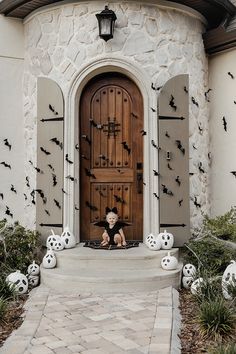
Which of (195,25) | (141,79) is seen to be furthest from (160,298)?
(195,25)

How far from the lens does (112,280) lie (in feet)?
17.3

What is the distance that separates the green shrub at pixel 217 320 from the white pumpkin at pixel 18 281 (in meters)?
2.36

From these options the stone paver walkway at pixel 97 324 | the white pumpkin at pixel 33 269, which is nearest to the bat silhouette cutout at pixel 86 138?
the white pumpkin at pixel 33 269

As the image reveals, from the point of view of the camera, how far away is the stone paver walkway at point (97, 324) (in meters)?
3.67

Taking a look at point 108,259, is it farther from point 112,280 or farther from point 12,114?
point 12,114

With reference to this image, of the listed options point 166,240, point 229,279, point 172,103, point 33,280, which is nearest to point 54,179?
A: point 33,280

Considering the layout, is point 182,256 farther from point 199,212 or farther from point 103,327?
point 103,327

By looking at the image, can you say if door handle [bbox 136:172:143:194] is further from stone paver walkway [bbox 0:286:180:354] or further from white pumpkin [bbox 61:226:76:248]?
stone paver walkway [bbox 0:286:180:354]

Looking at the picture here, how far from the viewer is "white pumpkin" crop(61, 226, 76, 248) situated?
6.05 meters

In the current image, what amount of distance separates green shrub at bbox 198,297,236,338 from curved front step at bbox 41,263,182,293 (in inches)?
51.5

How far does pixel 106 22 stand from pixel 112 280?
357 centimetres

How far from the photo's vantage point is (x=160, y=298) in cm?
501

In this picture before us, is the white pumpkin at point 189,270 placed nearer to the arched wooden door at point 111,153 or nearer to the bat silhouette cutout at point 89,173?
the arched wooden door at point 111,153

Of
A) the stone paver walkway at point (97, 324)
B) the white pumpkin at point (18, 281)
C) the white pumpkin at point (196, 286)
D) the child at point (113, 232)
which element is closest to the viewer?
the stone paver walkway at point (97, 324)
